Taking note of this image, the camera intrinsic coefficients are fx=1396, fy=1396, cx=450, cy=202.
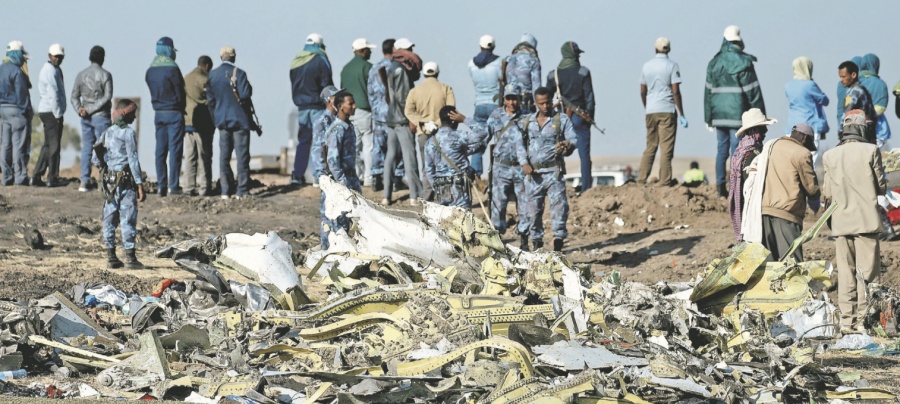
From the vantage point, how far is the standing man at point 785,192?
41.1ft

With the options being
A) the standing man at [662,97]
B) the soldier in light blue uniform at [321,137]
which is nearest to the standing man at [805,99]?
the standing man at [662,97]

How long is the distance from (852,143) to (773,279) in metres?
2.07

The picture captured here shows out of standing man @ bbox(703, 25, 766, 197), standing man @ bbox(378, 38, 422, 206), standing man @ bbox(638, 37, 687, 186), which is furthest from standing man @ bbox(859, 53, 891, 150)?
standing man @ bbox(378, 38, 422, 206)

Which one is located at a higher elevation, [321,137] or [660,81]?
[660,81]

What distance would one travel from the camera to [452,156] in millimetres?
15914

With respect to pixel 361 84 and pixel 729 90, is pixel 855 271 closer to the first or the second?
pixel 729 90

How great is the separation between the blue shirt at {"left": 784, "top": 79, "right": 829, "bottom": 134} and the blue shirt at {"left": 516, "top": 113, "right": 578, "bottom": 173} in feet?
11.6

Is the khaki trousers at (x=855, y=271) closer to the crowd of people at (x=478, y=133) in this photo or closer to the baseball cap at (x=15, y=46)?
the crowd of people at (x=478, y=133)

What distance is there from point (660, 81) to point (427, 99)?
3.21m

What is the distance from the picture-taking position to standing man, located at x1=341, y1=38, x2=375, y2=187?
1986cm

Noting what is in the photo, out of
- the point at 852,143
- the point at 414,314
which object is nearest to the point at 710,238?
the point at 852,143

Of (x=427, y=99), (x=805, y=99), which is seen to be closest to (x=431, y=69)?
(x=427, y=99)

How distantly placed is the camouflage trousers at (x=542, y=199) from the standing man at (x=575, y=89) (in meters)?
3.22

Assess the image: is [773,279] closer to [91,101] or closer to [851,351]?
[851,351]
